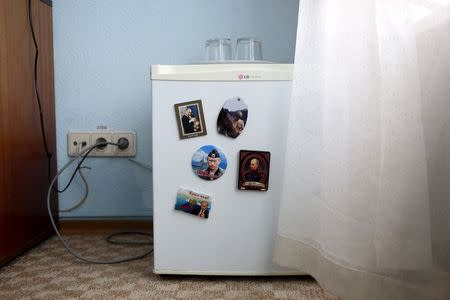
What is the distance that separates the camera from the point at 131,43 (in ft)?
5.09

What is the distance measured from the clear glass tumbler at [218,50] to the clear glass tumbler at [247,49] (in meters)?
0.04

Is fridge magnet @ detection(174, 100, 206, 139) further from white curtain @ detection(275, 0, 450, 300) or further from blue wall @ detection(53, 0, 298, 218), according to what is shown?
blue wall @ detection(53, 0, 298, 218)

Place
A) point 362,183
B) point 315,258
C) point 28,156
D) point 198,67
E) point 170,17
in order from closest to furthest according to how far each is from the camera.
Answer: point 362,183
point 315,258
point 198,67
point 28,156
point 170,17

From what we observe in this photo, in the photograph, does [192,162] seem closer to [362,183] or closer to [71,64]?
[362,183]

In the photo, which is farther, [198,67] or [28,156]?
[28,156]

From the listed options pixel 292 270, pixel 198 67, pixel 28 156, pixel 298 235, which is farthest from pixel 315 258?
pixel 28 156

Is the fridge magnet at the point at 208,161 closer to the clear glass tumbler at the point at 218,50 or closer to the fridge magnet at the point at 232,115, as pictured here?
the fridge magnet at the point at 232,115

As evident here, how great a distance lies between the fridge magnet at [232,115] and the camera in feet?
3.54

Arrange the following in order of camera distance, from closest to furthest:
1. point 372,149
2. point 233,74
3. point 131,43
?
point 372,149, point 233,74, point 131,43

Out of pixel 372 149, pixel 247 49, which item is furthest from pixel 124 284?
pixel 247 49

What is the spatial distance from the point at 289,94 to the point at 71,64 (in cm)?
82

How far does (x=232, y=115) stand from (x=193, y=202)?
0.72ft

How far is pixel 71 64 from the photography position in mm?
1555

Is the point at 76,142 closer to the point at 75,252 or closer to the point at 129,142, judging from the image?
the point at 129,142
